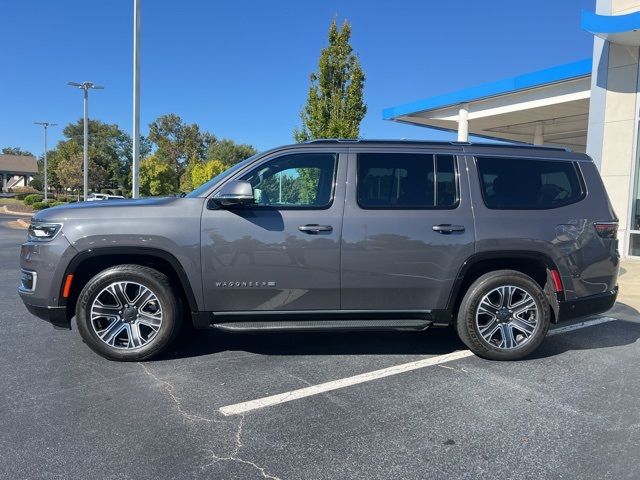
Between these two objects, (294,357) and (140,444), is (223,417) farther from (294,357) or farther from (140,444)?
(294,357)

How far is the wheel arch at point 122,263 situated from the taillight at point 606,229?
3.79 meters

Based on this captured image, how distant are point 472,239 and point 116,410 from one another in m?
3.21

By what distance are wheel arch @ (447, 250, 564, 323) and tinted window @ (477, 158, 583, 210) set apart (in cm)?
45

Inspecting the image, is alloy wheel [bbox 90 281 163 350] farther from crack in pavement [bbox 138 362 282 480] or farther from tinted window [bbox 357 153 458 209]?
tinted window [bbox 357 153 458 209]

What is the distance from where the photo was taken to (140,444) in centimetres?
307

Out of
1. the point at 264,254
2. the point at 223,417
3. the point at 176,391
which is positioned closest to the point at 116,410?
the point at 176,391

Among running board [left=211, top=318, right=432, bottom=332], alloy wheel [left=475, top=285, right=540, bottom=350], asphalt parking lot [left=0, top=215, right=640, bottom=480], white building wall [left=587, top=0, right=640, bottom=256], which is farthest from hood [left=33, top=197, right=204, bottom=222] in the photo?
white building wall [left=587, top=0, right=640, bottom=256]

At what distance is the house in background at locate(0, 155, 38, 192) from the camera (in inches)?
3617

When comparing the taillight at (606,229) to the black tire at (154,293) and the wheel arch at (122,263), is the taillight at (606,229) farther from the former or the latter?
the black tire at (154,293)

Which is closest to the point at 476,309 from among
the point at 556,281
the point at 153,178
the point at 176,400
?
the point at 556,281

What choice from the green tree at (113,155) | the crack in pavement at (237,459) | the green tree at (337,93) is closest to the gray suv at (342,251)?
the crack in pavement at (237,459)

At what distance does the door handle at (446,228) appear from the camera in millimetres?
4453

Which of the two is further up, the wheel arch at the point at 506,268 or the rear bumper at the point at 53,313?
the wheel arch at the point at 506,268

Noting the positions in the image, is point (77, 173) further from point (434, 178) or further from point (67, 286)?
point (434, 178)
